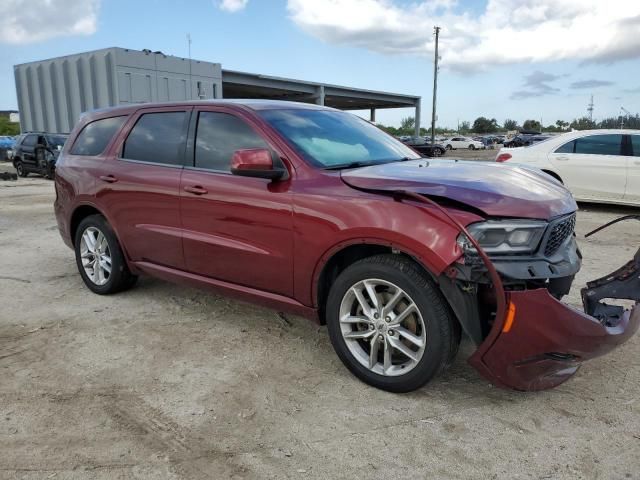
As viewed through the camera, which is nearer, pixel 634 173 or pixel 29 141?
pixel 634 173

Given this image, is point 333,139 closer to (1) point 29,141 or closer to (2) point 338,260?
(2) point 338,260

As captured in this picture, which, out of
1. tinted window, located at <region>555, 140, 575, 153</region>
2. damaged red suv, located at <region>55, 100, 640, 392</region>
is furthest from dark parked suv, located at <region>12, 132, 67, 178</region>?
damaged red suv, located at <region>55, 100, 640, 392</region>

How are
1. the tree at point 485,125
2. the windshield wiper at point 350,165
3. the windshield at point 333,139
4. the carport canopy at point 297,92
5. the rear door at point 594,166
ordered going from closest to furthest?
the windshield wiper at point 350,165 → the windshield at point 333,139 → the rear door at point 594,166 → the carport canopy at point 297,92 → the tree at point 485,125

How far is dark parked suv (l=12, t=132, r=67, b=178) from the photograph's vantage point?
18.6 m

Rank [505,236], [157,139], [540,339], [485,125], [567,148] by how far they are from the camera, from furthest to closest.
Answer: [485,125] < [567,148] < [157,139] < [505,236] < [540,339]

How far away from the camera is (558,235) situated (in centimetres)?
302

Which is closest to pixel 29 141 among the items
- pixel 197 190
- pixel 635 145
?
pixel 197 190

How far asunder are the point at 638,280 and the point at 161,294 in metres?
3.87

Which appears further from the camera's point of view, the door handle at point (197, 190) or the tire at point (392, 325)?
the door handle at point (197, 190)

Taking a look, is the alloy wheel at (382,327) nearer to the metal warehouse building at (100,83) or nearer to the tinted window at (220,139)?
the tinted window at (220,139)

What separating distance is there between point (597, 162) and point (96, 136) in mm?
8499

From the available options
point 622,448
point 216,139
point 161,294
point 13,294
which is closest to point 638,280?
point 622,448

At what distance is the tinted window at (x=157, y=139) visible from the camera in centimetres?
420

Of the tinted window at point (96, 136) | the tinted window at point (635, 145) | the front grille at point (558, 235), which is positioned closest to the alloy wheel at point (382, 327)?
the front grille at point (558, 235)
